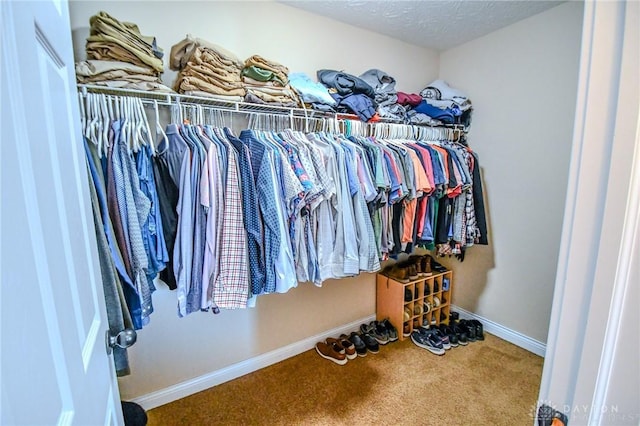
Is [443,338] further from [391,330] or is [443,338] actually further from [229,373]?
[229,373]

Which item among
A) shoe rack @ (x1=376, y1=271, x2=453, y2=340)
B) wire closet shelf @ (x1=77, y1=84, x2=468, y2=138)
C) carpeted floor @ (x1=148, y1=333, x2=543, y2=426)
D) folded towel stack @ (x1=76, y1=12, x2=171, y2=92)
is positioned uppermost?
folded towel stack @ (x1=76, y1=12, x2=171, y2=92)

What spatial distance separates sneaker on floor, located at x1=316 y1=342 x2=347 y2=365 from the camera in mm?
2066

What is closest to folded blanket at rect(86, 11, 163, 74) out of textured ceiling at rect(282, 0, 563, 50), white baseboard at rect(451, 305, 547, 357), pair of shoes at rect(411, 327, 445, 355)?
textured ceiling at rect(282, 0, 563, 50)

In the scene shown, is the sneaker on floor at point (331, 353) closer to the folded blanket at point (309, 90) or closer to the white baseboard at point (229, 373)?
the white baseboard at point (229, 373)

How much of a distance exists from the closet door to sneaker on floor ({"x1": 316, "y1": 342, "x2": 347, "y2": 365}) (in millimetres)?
1649

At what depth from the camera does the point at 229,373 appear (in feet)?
6.25

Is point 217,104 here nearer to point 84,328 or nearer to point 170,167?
point 170,167

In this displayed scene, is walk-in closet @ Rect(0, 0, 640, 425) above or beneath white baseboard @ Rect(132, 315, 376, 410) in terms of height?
above

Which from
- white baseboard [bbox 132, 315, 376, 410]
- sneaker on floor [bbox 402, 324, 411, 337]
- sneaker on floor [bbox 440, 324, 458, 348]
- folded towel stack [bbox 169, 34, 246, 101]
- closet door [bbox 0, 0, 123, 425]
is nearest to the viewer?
closet door [bbox 0, 0, 123, 425]

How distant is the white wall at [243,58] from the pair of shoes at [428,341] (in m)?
0.44

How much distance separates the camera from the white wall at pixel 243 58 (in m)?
1.56

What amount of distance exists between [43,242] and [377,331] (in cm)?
230

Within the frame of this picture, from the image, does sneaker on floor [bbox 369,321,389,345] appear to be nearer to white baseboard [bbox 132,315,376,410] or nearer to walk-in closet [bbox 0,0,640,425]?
walk-in closet [bbox 0,0,640,425]

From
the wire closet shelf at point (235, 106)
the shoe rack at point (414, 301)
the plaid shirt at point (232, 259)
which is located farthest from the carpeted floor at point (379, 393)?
the wire closet shelf at point (235, 106)
